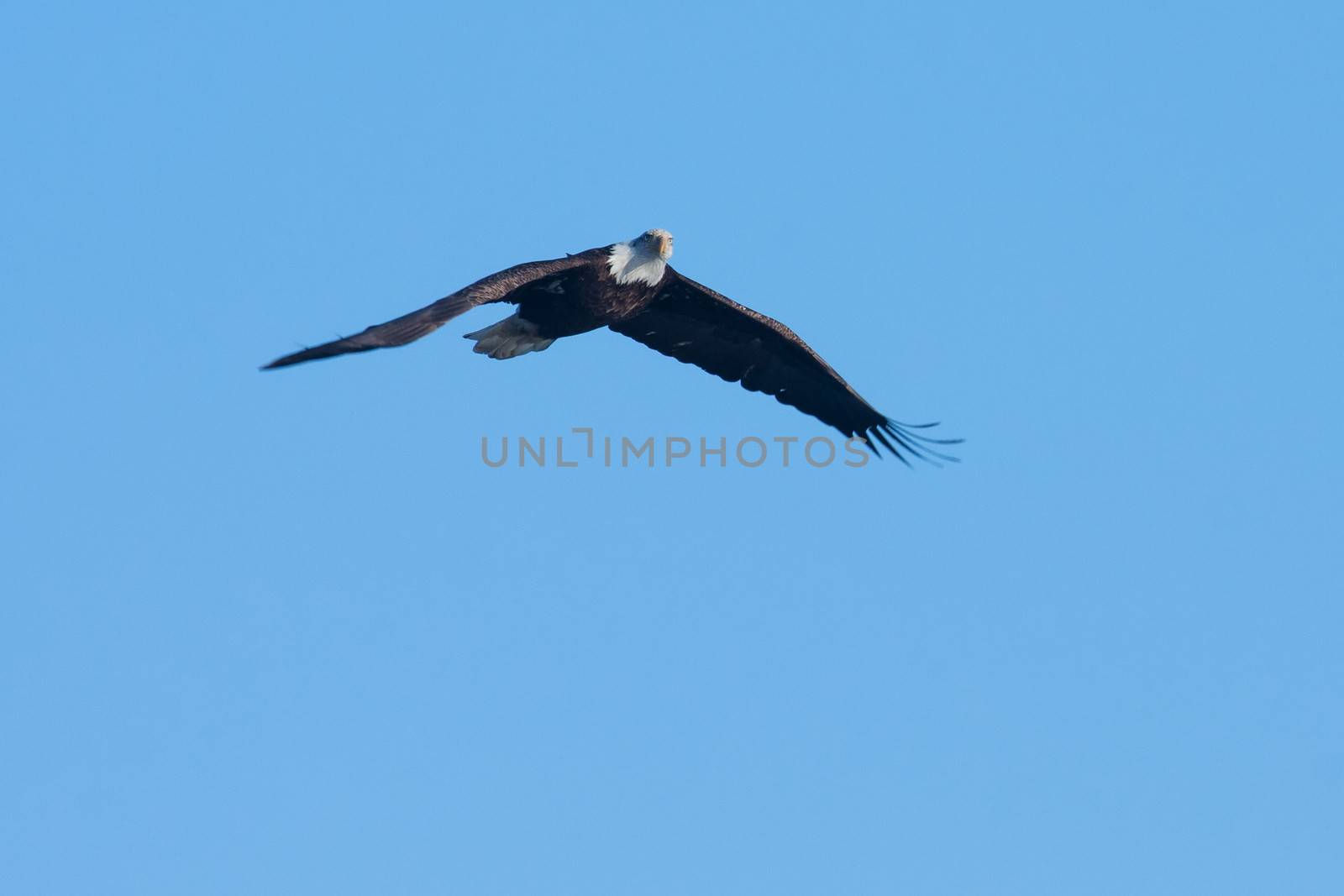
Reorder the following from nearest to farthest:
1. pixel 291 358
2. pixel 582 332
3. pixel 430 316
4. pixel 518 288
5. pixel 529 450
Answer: pixel 291 358, pixel 430 316, pixel 518 288, pixel 582 332, pixel 529 450

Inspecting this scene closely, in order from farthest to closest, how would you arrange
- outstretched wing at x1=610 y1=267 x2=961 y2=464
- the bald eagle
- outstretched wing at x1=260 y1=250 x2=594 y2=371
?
outstretched wing at x1=610 y1=267 x2=961 y2=464
the bald eagle
outstretched wing at x1=260 y1=250 x2=594 y2=371

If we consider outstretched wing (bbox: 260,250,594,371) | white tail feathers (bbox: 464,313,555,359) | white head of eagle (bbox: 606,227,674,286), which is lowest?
outstretched wing (bbox: 260,250,594,371)

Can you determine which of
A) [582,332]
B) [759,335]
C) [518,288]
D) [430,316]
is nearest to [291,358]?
[430,316]

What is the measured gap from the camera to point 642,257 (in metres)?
21.5

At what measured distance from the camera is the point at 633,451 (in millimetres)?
23047

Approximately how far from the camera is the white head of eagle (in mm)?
21312

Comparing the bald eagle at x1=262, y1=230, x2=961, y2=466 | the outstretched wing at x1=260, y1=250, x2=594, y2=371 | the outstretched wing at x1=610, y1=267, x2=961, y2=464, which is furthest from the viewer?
the outstretched wing at x1=610, y1=267, x2=961, y2=464

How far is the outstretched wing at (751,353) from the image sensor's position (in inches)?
898

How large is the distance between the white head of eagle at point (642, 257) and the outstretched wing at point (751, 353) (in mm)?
466

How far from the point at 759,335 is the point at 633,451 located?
6.87ft

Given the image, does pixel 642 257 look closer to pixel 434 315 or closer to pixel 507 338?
pixel 507 338

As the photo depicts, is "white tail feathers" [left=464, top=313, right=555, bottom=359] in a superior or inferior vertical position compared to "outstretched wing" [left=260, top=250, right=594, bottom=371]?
superior

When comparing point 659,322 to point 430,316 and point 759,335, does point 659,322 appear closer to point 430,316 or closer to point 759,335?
point 759,335

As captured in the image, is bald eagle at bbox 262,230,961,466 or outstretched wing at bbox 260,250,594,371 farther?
bald eagle at bbox 262,230,961,466
